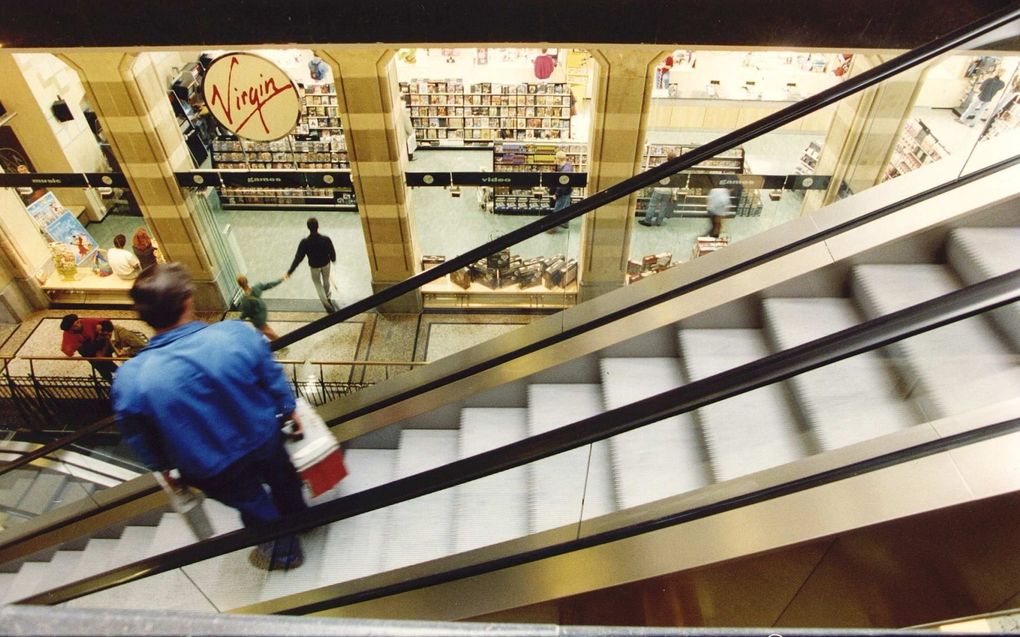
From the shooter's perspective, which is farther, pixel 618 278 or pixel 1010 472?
pixel 618 278

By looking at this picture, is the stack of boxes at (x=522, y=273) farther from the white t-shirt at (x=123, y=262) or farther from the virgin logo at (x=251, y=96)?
the white t-shirt at (x=123, y=262)

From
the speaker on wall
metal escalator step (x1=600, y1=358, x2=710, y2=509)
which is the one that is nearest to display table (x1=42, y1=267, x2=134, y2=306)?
the speaker on wall

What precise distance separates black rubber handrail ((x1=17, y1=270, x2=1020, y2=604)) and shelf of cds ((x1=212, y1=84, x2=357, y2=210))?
7.53 metres

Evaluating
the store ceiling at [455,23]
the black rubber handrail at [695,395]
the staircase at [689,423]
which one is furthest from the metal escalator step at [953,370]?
the store ceiling at [455,23]

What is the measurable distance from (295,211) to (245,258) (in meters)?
1.26

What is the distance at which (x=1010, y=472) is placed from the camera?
2059 mm

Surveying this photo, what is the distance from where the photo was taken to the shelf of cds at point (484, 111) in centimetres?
985

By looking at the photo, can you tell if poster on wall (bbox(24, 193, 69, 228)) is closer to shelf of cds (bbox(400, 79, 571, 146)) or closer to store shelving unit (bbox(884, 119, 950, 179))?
shelf of cds (bbox(400, 79, 571, 146))

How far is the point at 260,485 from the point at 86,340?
4752 millimetres

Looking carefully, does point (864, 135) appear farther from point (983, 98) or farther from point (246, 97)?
point (246, 97)

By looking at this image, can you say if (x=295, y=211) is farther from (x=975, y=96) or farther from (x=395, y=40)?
(x=975, y=96)

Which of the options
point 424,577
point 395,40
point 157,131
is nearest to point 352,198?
point 157,131

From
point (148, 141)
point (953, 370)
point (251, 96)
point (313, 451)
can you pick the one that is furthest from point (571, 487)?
point (148, 141)

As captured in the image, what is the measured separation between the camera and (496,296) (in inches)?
283
